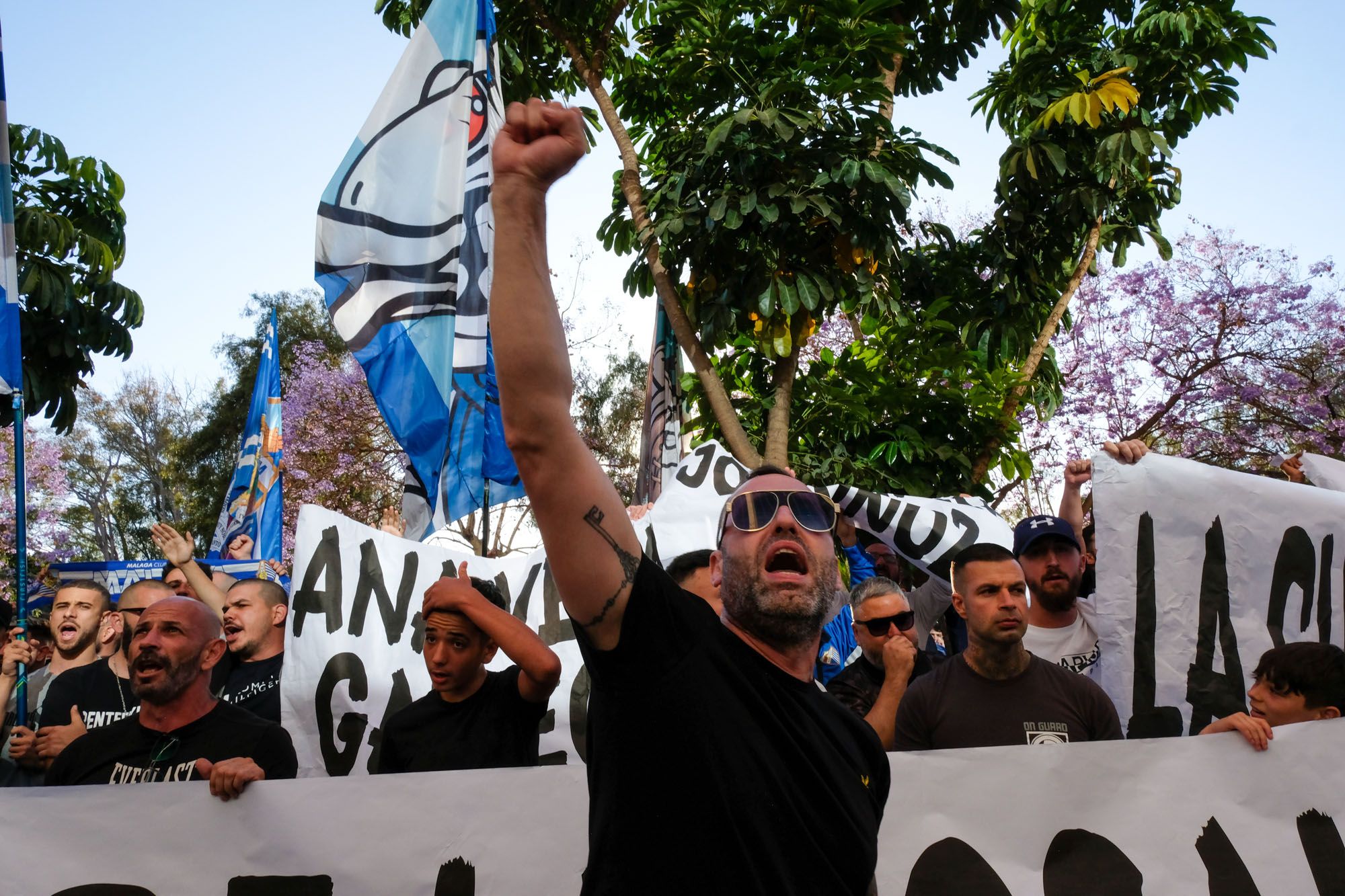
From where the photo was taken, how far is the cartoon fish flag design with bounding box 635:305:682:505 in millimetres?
7930

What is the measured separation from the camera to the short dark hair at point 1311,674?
3.38 m

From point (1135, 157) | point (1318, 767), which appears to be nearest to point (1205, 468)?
point (1318, 767)

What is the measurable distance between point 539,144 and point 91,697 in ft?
12.7

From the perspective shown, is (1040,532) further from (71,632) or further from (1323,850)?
(71,632)

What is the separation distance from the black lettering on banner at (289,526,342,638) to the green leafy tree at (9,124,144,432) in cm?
726

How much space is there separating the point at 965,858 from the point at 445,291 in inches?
144

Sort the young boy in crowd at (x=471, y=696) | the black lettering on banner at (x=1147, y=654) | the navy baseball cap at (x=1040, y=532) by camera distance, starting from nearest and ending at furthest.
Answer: the young boy in crowd at (x=471, y=696) → the black lettering on banner at (x=1147, y=654) → the navy baseball cap at (x=1040, y=532)

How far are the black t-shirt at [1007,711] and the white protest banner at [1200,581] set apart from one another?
0.50 meters

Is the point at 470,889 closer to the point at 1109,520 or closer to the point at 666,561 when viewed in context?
the point at 666,561

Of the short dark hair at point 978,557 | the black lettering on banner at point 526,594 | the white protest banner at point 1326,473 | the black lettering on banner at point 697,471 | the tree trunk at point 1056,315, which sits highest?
the tree trunk at point 1056,315

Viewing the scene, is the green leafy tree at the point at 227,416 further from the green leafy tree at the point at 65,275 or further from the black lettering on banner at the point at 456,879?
the black lettering on banner at the point at 456,879

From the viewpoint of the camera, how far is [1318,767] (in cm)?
326

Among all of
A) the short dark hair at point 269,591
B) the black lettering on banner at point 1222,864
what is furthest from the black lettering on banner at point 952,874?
the short dark hair at point 269,591


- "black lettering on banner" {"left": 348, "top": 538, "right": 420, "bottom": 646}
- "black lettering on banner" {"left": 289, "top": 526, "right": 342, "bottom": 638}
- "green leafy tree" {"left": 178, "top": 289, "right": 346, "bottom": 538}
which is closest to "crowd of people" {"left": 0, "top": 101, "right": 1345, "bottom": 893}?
"black lettering on banner" {"left": 289, "top": 526, "right": 342, "bottom": 638}
